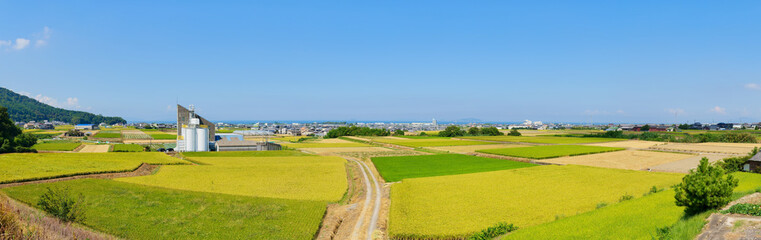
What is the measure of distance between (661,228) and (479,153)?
2095 inches

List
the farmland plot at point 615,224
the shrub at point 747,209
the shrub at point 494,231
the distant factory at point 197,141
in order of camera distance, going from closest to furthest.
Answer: the shrub at point 747,209 < the farmland plot at point 615,224 < the shrub at point 494,231 < the distant factory at point 197,141

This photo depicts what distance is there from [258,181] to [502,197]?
72.1ft

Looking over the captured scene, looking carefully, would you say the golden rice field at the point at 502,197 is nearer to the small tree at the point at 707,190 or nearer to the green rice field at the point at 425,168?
the green rice field at the point at 425,168

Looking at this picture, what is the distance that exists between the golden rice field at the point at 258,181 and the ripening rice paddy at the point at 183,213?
2443mm

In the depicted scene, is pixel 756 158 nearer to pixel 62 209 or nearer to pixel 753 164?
pixel 753 164

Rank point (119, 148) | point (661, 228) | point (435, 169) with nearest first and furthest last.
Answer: point (661, 228) < point (435, 169) < point (119, 148)

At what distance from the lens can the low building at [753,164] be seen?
1505 inches

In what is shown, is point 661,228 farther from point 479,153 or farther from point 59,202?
point 479,153

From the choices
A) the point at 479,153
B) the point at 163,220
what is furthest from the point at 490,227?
the point at 479,153

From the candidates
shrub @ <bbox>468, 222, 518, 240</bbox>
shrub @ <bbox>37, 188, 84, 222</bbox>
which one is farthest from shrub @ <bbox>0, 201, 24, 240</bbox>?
shrub @ <bbox>468, 222, 518, 240</bbox>

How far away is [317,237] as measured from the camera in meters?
19.2

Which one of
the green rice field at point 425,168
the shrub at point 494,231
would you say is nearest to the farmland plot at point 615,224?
the shrub at point 494,231

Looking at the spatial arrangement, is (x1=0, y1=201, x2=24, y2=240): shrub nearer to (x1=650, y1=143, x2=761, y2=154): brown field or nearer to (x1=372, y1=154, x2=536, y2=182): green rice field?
(x1=372, y1=154, x2=536, y2=182): green rice field

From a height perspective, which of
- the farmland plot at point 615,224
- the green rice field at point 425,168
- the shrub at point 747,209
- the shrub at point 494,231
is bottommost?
the green rice field at point 425,168
